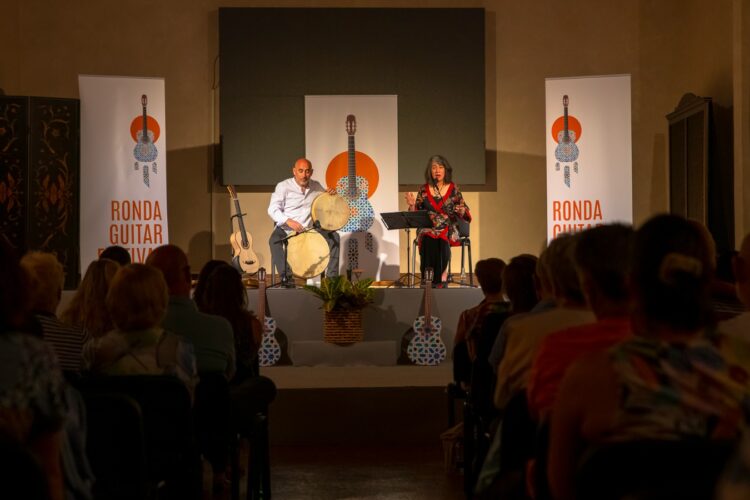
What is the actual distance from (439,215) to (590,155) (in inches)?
60.8

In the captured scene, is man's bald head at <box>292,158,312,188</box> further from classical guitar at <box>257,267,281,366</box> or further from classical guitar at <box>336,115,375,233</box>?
classical guitar at <box>257,267,281,366</box>

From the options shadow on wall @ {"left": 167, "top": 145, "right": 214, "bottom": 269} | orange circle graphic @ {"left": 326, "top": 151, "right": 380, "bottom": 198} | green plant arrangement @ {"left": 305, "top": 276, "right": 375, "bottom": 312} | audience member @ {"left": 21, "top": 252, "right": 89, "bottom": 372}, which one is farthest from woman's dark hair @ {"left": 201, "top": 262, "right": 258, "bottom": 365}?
shadow on wall @ {"left": 167, "top": 145, "right": 214, "bottom": 269}

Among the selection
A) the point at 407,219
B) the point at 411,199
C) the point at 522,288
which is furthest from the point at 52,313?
the point at 411,199

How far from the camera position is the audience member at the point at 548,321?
2.46m

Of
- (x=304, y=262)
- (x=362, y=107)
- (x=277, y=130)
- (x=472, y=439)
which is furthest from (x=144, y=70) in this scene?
(x=472, y=439)

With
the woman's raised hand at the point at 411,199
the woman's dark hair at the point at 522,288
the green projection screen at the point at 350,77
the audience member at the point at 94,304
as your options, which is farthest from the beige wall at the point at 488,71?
the audience member at the point at 94,304

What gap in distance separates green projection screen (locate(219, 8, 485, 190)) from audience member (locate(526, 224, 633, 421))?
879 cm

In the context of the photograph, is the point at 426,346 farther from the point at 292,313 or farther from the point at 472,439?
the point at 472,439

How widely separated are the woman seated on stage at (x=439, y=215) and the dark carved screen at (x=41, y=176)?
2943mm

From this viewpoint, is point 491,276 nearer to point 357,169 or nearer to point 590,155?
point 590,155

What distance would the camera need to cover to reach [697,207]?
918 centimetres

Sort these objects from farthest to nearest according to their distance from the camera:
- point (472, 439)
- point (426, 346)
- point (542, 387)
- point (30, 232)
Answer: point (30, 232), point (426, 346), point (472, 439), point (542, 387)

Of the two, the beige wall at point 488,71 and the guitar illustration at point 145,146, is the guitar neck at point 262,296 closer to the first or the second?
the guitar illustration at point 145,146

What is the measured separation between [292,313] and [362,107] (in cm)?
295
